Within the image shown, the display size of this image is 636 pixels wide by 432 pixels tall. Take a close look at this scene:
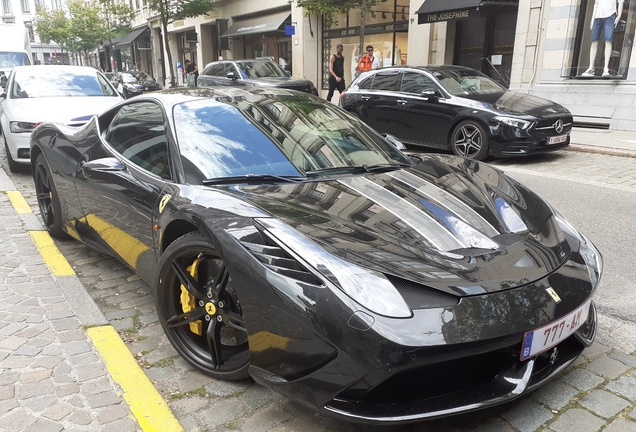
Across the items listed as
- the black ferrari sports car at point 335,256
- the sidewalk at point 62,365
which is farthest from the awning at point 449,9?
the sidewalk at point 62,365

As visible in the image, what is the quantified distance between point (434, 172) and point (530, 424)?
1460mm

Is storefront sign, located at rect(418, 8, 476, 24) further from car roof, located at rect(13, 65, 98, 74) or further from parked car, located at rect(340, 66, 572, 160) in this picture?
car roof, located at rect(13, 65, 98, 74)

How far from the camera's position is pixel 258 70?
1501cm

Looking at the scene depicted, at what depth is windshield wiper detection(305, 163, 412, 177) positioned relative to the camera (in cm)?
280

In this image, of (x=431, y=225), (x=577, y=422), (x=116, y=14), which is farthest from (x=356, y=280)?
(x=116, y=14)

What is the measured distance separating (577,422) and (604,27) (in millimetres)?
12102

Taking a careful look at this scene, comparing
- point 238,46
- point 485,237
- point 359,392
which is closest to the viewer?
point 359,392

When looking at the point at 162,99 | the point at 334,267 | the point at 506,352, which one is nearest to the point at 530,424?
the point at 506,352

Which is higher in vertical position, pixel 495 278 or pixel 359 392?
pixel 495 278

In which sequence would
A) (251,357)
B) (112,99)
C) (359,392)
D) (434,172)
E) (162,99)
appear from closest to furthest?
1. (359,392)
2. (251,357)
3. (434,172)
4. (162,99)
5. (112,99)

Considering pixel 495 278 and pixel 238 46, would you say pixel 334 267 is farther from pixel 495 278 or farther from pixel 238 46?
pixel 238 46

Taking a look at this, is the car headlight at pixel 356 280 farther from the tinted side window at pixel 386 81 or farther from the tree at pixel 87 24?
the tree at pixel 87 24

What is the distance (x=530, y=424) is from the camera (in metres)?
2.11

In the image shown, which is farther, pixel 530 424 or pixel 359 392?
pixel 530 424
